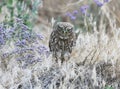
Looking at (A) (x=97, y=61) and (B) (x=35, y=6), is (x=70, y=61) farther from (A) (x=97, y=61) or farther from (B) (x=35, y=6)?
(B) (x=35, y=6)

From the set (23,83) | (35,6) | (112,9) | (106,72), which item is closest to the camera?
(23,83)

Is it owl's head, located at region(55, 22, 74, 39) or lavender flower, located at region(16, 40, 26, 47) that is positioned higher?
owl's head, located at region(55, 22, 74, 39)

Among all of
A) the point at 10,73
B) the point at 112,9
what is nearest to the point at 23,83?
the point at 10,73

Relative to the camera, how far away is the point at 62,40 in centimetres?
449

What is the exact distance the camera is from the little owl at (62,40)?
443cm

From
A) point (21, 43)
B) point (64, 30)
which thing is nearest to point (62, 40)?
point (64, 30)

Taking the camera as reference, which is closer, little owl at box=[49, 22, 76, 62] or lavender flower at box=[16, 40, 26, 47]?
little owl at box=[49, 22, 76, 62]

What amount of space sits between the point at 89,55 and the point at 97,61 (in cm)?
11

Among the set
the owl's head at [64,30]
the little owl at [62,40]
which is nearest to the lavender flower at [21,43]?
the little owl at [62,40]

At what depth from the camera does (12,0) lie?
5.62 metres

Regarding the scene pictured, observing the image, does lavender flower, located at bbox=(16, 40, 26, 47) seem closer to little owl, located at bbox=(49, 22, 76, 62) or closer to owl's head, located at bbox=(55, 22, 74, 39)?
little owl, located at bbox=(49, 22, 76, 62)

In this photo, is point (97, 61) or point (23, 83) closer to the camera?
point (23, 83)

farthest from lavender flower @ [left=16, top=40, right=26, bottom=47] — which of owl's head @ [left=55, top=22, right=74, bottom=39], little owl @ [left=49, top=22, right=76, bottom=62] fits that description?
owl's head @ [left=55, top=22, right=74, bottom=39]

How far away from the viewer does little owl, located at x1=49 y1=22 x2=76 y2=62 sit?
4434 mm
